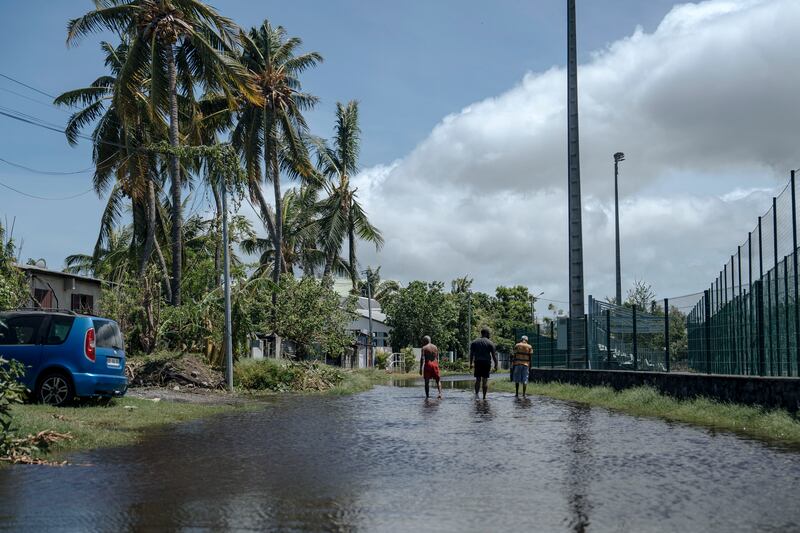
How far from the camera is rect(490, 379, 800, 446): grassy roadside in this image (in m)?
12.5

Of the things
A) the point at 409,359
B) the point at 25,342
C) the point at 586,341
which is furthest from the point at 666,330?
the point at 409,359

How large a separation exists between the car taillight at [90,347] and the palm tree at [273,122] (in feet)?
59.2

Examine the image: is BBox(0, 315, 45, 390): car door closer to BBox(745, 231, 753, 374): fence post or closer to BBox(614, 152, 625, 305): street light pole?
BBox(745, 231, 753, 374): fence post

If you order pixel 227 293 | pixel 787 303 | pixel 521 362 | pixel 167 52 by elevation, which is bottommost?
pixel 521 362

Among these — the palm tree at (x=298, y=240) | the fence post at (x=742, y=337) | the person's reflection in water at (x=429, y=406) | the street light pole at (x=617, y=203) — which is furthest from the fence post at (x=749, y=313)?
the palm tree at (x=298, y=240)

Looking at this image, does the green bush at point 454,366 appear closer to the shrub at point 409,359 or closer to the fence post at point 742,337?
the shrub at point 409,359

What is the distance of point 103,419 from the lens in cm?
1315

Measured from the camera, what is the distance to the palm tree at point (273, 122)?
33.0 meters

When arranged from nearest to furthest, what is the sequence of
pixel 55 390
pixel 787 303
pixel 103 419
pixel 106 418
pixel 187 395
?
pixel 103 419 < pixel 106 418 < pixel 787 303 < pixel 55 390 < pixel 187 395

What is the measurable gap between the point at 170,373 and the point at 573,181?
39.0 ft

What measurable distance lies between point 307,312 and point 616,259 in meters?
12.2

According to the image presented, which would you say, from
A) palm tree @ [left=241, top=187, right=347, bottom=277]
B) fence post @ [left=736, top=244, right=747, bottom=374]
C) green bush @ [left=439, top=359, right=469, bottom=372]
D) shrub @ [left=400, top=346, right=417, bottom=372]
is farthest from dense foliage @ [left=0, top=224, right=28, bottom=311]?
green bush @ [left=439, top=359, right=469, bottom=372]

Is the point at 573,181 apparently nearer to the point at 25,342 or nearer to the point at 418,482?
the point at 25,342

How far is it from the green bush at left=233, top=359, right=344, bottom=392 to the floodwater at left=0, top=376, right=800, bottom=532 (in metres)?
11.2
